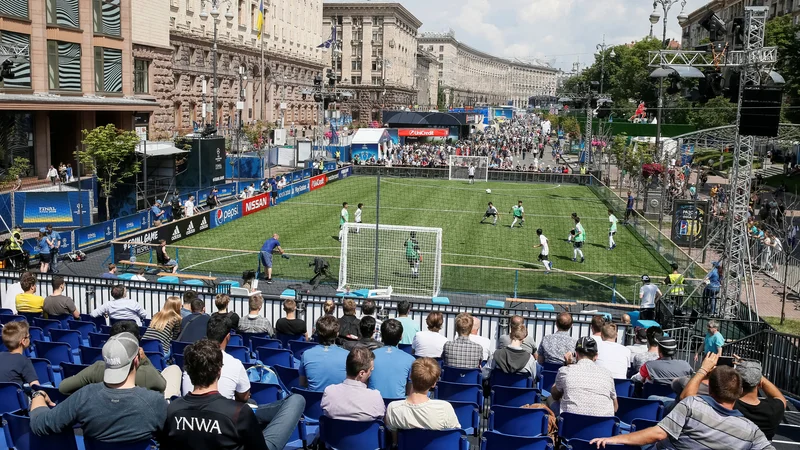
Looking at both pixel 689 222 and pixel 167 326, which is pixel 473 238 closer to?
pixel 689 222

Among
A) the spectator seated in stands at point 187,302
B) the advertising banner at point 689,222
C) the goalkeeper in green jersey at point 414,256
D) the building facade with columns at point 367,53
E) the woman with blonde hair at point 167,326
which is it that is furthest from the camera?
the building facade with columns at point 367,53

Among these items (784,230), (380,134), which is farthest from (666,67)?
(380,134)

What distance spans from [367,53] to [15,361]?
12801cm

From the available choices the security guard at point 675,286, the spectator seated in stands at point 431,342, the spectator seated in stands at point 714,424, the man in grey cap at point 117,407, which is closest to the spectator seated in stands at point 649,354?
the spectator seated in stands at point 431,342

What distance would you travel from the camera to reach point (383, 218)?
1447 inches

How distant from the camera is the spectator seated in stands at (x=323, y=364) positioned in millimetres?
7684

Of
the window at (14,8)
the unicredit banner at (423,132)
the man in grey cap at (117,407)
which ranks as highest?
the window at (14,8)

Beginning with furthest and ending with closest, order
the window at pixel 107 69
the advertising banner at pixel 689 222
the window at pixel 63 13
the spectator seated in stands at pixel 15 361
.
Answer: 1. the window at pixel 107 69
2. the window at pixel 63 13
3. the advertising banner at pixel 689 222
4. the spectator seated in stands at pixel 15 361

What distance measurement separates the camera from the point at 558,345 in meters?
9.91

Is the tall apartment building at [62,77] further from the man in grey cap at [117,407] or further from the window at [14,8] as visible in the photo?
the man in grey cap at [117,407]

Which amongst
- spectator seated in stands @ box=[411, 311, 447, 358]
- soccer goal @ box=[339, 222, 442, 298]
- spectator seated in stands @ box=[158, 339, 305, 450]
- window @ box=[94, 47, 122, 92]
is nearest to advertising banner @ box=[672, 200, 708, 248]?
soccer goal @ box=[339, 222, 442, 298]

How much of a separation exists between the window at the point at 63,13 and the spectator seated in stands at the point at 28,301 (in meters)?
34.1

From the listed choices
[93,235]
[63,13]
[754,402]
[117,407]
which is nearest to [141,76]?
[63,13]

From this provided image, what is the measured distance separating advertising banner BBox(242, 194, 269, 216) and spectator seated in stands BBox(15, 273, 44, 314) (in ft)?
80.3
